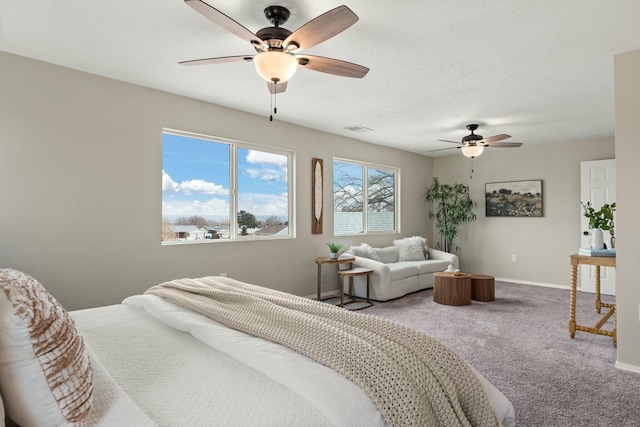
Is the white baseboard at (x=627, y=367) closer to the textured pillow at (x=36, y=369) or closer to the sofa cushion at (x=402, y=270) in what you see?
the sofa cushion at (x=402, y=270)

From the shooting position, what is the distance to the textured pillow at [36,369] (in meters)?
0.93

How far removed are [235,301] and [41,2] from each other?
85.8 inches

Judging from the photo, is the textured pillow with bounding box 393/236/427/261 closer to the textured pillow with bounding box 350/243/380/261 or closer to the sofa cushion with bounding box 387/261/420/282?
the sofa cushion with bounding box 387/261/420/282

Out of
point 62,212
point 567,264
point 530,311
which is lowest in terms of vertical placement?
point 530,311

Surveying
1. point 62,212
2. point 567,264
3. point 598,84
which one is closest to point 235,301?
point 62,212

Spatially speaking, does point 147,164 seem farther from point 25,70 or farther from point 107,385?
point 107,385

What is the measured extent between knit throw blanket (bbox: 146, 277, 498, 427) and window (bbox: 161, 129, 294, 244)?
8.25ft

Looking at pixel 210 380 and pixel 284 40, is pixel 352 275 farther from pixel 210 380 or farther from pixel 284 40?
pixel 210 380

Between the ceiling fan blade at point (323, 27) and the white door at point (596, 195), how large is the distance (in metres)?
5.74

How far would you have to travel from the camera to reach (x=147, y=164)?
3.72m

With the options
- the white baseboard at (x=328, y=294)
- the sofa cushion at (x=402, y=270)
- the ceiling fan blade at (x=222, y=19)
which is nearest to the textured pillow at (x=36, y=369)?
the ceiling fan blade at (x=222, y=19)

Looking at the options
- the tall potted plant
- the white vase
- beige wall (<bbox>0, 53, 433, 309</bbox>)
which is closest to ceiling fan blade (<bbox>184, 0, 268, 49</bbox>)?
beige wall (<bbox>0, 53, 433, 309</bbox>)

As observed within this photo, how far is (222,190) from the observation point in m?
4.47

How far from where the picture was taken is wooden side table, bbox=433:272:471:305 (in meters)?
4.87
